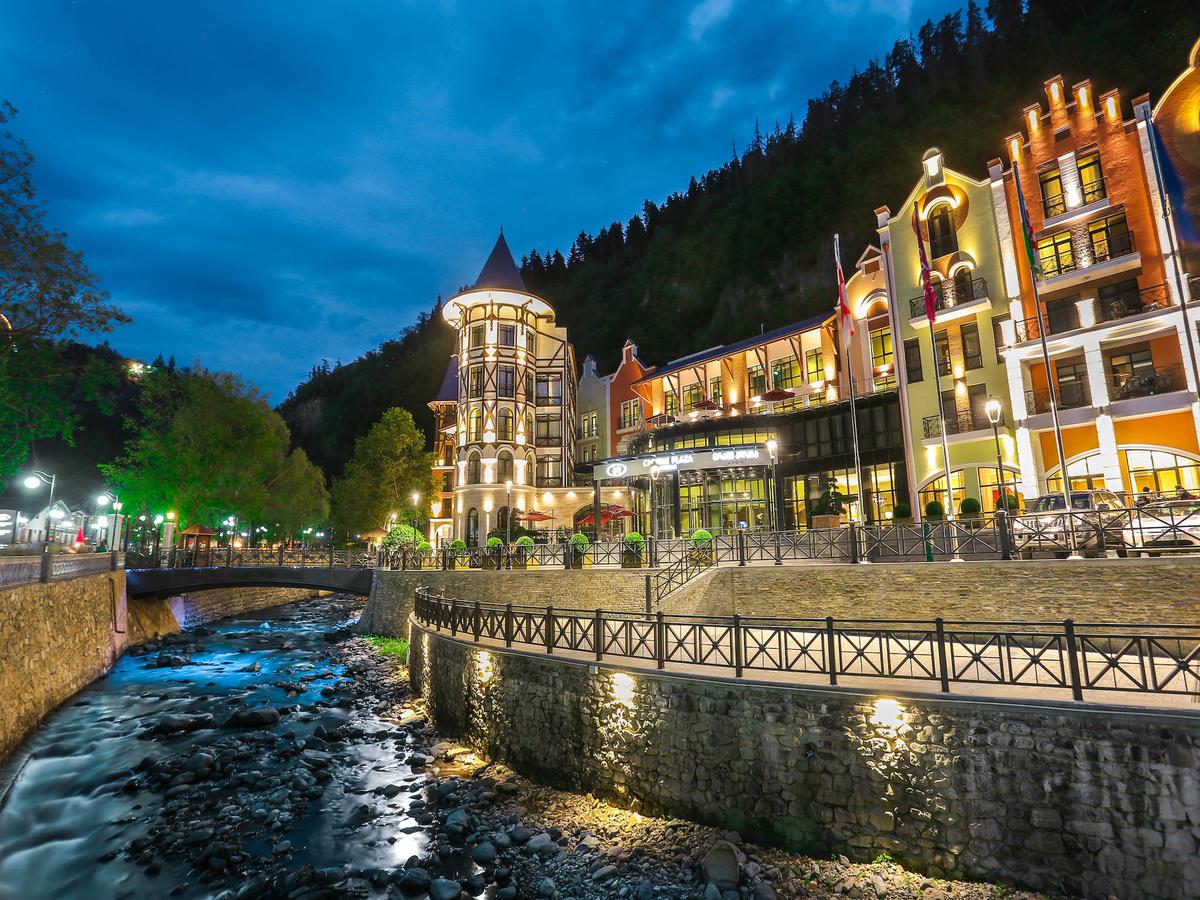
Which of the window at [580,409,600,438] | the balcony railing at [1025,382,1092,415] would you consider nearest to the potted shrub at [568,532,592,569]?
the balcony railing at [1025,382,1092,415]

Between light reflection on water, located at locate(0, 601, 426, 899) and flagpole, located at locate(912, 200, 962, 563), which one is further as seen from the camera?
flagpole, located at locate(912, 200, 962, 563)

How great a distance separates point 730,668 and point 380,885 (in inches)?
257

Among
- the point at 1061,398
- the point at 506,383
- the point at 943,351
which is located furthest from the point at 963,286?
the point at 506,383

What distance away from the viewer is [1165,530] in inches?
517

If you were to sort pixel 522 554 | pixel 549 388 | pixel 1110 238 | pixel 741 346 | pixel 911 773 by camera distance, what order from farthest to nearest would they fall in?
pixel 549 388, pixel 741 346, pixel 522 554, pixel 1110 238, pixel 911 773

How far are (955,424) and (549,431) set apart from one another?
28.3 m

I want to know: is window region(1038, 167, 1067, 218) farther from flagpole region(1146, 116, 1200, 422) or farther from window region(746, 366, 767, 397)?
window region(746, 366, 767, 397)

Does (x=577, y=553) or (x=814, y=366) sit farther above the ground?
(x=814, y=366)

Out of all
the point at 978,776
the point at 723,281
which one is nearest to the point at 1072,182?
the point at 978,776

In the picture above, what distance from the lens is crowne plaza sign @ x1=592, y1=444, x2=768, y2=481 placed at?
1112 inches

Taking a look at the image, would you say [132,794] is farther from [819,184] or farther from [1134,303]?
[819,184]

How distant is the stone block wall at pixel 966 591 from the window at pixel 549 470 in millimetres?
26384

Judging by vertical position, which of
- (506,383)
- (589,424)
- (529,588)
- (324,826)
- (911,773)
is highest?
(506,383)

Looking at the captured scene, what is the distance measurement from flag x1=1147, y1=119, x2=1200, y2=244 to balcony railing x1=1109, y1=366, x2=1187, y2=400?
4853 mm
